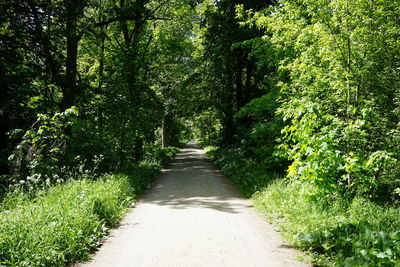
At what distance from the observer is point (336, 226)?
4875mm

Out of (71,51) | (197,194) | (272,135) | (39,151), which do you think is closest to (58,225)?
(39,151)

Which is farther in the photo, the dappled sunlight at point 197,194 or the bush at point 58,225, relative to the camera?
the dappled sunlight at point 197,194

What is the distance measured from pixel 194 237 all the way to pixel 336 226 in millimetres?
2613

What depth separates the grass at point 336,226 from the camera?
399 centimetres

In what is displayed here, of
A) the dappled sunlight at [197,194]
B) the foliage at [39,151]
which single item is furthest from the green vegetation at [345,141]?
the foliage at [39,151]

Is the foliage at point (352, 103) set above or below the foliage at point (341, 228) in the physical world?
above

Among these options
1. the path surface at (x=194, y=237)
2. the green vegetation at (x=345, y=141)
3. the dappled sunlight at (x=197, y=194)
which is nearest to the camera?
the path surface at (x=194, y=237)

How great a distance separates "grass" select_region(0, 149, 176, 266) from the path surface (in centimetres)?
37

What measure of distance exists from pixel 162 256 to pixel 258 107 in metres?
7.48

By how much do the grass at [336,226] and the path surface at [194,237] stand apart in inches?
15.8

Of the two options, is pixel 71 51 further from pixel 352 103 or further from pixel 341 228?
pixel 341 228

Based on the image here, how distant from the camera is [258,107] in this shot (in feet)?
35.5

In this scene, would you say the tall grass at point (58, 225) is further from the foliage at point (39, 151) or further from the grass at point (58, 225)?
the foliage at point (39, 151)

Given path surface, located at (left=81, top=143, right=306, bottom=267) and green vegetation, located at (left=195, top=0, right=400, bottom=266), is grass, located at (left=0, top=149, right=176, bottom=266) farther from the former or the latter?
green vegetation, located at (left=195, top=0, right=400, bottom=266)
